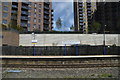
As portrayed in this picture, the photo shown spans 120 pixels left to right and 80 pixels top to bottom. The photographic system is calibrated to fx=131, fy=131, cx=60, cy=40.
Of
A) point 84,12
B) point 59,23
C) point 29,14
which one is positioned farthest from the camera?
point 84,12

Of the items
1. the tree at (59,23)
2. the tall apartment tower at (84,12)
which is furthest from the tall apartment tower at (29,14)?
the tall apartment tower at (84,12)

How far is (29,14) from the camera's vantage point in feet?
218

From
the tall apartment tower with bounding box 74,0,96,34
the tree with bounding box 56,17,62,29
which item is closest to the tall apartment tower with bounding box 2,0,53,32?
the tree with bounding box 56,17,62,29

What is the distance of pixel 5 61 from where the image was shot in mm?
15547

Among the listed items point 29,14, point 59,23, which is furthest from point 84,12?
point 29,14

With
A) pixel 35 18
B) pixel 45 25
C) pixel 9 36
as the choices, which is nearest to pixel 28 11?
pixel 35 18

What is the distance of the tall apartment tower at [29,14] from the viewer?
57584 mm

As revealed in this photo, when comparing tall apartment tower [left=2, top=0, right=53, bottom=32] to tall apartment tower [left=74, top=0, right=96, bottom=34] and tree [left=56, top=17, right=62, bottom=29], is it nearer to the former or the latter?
tree [left=56, top=17, right=62, bottom=29]

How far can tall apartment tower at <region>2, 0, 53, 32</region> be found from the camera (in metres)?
57.6

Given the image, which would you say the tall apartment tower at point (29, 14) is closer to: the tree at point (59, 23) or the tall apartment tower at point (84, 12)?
the tree at point (59, 23)

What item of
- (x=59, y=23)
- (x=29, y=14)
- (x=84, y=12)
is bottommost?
(x=59, y=23)

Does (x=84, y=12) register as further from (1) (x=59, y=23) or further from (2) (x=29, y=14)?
(2) (x=29, y=14)

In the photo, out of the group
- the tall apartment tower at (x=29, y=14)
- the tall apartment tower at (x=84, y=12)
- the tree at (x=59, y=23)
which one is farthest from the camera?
the tall apartment tower at (x=84, y=12)

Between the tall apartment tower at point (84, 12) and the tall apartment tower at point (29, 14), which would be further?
the tall apartment tower at point (84, 12)
